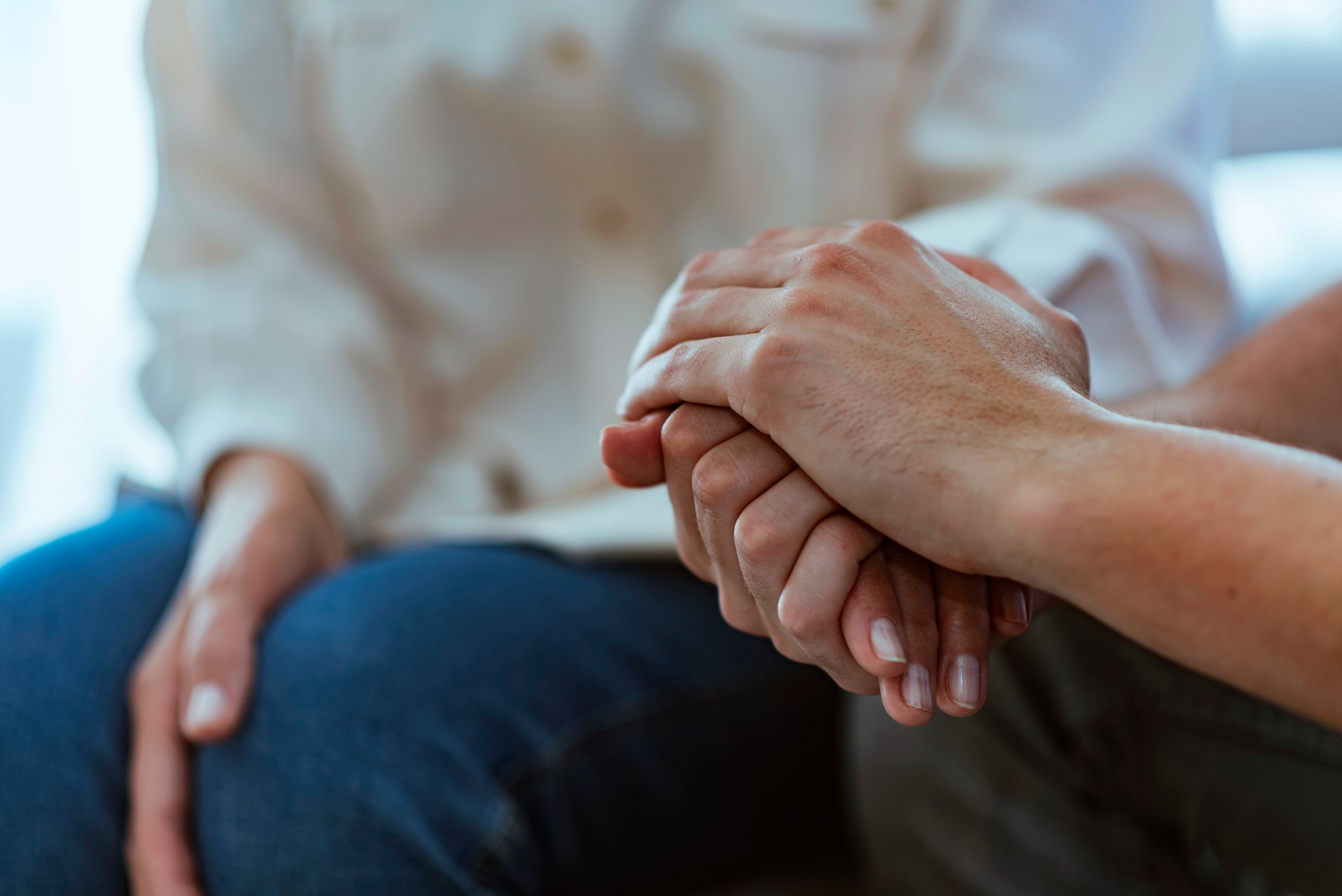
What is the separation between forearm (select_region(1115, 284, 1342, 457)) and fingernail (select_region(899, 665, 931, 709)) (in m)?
0.21

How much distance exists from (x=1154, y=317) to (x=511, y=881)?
530 mm

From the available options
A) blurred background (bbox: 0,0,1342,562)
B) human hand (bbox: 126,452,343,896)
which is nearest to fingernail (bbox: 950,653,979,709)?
human hand (bbox: 126,452,343,896)

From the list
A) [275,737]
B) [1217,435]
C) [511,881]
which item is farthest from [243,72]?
[1217,435]

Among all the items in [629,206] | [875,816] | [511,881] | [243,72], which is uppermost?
[243,72]

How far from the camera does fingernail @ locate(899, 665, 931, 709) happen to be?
36 centimetres

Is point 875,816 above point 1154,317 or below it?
below

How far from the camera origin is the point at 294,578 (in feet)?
2.12

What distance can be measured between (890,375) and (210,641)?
414 millimetres

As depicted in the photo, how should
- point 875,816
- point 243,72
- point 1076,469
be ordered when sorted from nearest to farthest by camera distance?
point 1076,469, point 875,816, point 243,72

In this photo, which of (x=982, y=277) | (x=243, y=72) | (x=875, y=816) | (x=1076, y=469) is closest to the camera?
(x=1076, y=469)

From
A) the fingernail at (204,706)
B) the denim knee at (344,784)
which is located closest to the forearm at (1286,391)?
the denim knee at (344,784)

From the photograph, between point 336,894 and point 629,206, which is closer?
point 336,894

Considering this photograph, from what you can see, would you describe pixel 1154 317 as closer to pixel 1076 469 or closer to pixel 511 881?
pixel 1076 469

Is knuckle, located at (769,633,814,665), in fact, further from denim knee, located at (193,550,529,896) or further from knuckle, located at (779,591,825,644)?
denim knee, located at (193,550,529,896)
